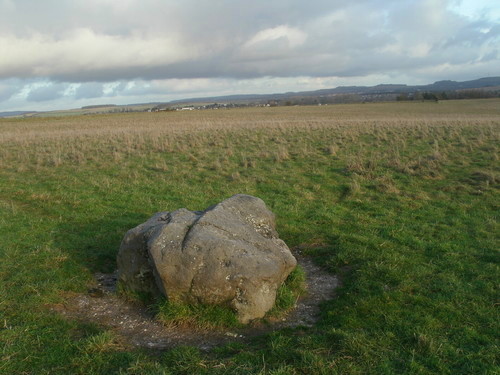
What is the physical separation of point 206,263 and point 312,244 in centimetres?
404

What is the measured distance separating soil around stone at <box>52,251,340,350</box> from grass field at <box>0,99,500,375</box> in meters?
0.25

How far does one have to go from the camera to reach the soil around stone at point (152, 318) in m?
6.06

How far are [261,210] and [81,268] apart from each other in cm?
392

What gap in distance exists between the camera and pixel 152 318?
666 cm

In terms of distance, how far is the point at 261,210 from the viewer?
8.49 meters

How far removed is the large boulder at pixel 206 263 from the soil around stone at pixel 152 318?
0.34 metres

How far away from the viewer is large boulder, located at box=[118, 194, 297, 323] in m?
6.46

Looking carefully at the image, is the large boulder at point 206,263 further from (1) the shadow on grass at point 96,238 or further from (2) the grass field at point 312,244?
(1) the shadow on grass at point 96,238

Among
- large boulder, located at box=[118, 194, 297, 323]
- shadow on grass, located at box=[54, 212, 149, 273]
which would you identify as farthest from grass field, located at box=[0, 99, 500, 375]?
large boulder, located at box=[118, 194, 297, 323]

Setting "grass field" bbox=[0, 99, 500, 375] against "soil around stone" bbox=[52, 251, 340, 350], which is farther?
"soil around stone" bbox=[52, 251, 340, 350]

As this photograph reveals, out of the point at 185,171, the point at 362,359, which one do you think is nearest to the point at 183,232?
the point at 362,359

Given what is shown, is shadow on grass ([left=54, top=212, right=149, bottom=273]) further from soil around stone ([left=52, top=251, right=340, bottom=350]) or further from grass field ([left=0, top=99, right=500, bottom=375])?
soil around stone ([left=52, top=251, right=340, bottom=350])

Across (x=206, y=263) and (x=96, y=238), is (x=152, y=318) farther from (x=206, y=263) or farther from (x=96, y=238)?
(x=96, y=238)

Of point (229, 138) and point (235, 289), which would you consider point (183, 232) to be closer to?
point (235, 289)
